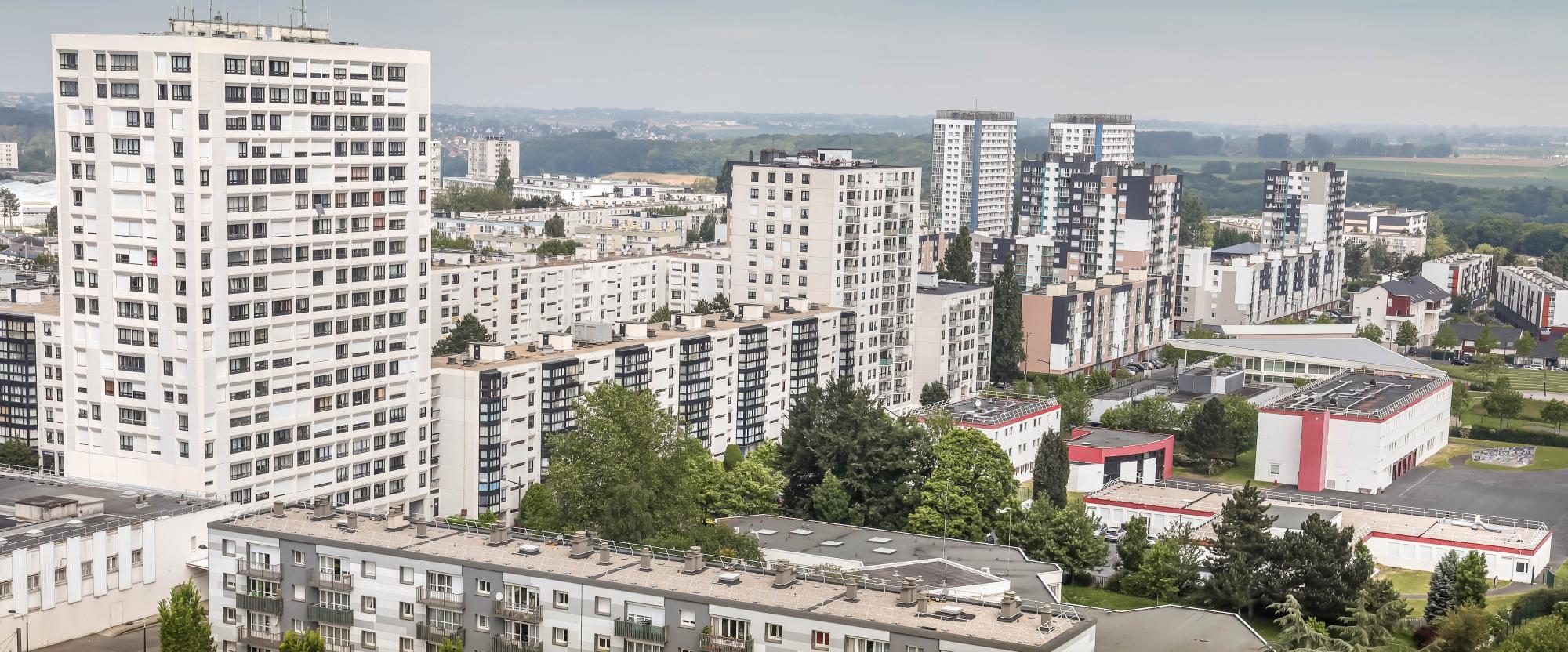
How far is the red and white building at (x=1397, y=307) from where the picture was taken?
116m

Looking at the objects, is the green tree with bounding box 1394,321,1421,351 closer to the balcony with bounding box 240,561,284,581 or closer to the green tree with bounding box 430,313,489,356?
the green tree with bounding box 430,313,489,356

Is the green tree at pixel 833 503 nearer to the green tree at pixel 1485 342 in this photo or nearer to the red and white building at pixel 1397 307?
the green tree at pixel 1485 342

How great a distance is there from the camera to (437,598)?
126 feet

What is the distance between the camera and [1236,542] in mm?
49000

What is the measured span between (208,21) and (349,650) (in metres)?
21.4

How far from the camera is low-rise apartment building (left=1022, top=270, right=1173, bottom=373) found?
→ 93.1 m

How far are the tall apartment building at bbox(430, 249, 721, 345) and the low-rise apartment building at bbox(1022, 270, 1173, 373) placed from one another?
669 inches

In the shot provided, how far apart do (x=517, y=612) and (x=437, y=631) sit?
2075 millimetres

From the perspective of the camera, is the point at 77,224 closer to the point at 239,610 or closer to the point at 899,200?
the point at 239,610

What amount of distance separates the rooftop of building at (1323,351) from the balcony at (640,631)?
60215 mm

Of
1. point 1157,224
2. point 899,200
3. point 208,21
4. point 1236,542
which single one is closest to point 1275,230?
Result: point 1157,224

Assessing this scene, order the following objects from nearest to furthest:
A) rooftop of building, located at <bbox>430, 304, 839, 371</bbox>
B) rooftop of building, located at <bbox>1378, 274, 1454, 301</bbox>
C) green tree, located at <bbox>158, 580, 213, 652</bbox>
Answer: green tree, located at <bbox>158, 580, 213, 652</bbox> → rooftop of building, located at <bbox>430, 304, 839, 371</bbox> → rooftop of building, located at <bbox>1378, 274, 1454, 301</bbox>

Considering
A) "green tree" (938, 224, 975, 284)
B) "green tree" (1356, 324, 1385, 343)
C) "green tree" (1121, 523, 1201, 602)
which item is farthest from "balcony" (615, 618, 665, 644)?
"green tree" (1356, 324, 1385, 343)

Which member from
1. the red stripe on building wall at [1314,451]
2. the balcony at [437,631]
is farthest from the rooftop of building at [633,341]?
the red stripe on building wall at [1314,451]
